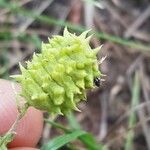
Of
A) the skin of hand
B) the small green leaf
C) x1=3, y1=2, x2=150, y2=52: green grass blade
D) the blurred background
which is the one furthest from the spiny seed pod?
the blurred background

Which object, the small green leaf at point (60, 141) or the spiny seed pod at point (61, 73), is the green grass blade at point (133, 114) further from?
the spiny seed pod at point (61, 73)

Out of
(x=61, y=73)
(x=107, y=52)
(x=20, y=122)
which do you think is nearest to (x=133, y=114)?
(x=107, y=52)

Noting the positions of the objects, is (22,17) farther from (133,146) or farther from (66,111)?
(66,111)

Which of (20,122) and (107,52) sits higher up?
(107,52)

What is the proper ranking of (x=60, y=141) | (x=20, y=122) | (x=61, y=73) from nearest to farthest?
1. (x=61, y=73)
2. (x=60, y=141)
3. (x=20, y=122)

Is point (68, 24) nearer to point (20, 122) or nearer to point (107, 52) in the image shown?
point (107, 52)

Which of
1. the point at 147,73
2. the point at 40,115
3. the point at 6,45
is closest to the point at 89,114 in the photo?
the point at 147,73
